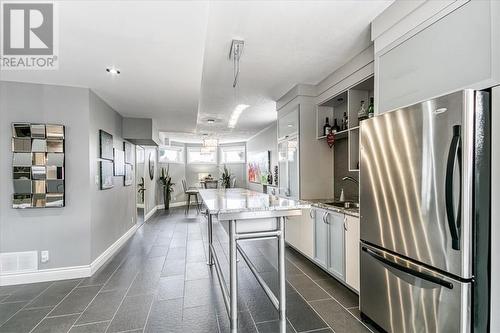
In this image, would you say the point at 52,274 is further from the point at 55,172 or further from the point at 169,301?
the point at 169,301

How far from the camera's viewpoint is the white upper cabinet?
1.41 meters

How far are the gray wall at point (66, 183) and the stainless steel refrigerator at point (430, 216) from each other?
3.42 meters

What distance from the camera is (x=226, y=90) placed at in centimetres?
396

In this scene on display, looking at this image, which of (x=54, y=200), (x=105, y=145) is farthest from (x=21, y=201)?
(x=105, y=145)

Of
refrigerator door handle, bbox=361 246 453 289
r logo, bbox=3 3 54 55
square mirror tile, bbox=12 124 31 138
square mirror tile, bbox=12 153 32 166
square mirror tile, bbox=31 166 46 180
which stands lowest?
refrigerator door handle, bbox=361 246 453 289

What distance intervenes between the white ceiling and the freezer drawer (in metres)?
2.05

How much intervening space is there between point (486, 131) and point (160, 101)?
148 inches

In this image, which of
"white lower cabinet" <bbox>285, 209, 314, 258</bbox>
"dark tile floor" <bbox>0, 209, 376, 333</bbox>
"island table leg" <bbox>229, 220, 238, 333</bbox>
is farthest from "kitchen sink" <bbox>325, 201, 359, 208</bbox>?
"island table leg" <bbox>229, 220, 238, 333</bbox>

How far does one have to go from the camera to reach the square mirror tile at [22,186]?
2.91 meters

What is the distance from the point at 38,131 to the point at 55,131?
171 mm

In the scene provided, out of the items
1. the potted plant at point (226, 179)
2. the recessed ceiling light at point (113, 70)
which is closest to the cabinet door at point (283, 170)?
the recessed ceiling light at point (113, 70)

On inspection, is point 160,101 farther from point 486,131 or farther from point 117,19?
point 486,131

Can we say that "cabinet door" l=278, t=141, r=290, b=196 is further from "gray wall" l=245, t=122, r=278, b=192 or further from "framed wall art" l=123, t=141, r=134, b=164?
"framed wall art" l=123, t=141, r=134, b=164

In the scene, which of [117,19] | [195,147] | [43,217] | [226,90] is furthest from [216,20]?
[195,147]
